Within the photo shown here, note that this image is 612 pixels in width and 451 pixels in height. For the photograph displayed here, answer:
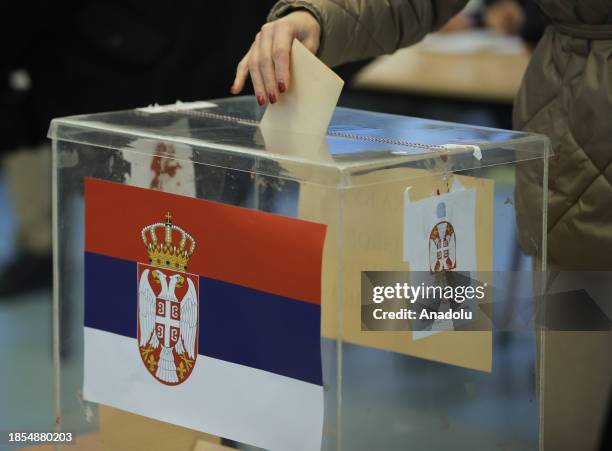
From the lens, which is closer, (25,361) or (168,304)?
(168,304)

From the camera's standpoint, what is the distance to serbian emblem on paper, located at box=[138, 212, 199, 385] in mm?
1299

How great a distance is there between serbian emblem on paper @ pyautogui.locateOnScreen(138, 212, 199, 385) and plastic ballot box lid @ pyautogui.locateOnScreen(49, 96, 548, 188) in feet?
0.32

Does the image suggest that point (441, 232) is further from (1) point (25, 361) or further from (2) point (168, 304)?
(1) point (25, 361)

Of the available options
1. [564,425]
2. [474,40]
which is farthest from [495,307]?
[474,40]

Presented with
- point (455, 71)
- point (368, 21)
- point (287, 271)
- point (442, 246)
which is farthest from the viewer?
point (455, 71)

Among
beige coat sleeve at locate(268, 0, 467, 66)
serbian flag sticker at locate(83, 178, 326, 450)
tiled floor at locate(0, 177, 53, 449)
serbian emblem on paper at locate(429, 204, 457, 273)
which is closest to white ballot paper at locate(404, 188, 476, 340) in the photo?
serbian emblem on paper at locate(429, 204, 457, 273)

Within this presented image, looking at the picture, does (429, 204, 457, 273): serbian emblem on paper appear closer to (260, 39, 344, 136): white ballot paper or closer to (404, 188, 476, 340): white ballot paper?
(404, 188, 476, 340): white ballot paper

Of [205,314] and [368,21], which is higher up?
[368,21]

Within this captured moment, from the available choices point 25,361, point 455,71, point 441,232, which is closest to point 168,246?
point 441,232

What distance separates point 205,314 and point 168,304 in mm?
53

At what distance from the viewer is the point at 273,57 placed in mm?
1385

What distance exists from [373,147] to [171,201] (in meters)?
0.24

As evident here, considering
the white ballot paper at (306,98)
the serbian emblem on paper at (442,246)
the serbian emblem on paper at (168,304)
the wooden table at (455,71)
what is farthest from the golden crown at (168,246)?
the wooden table at (455,71)

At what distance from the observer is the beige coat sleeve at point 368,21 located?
1507mm
